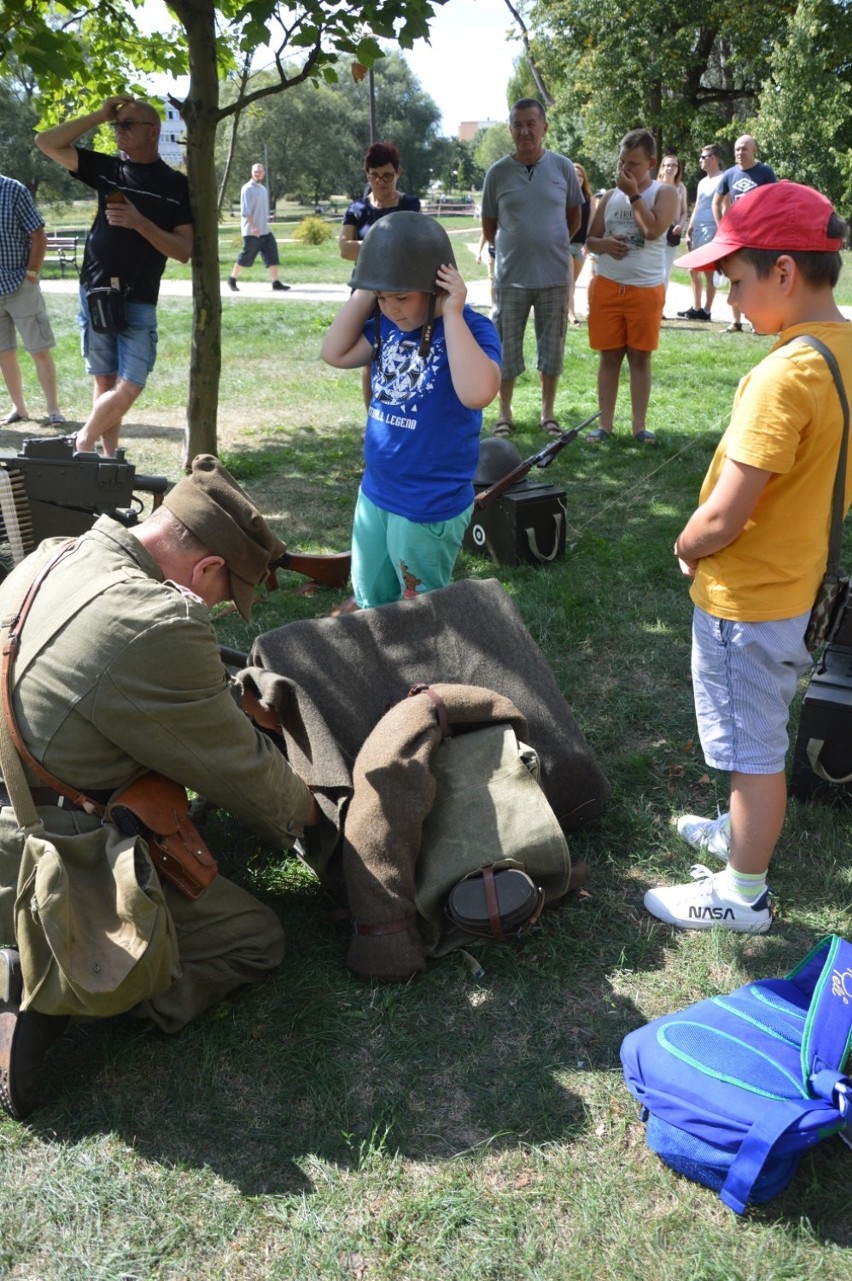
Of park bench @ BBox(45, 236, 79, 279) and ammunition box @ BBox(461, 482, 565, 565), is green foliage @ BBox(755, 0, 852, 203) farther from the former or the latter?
ammunition box @ BBox(461, 482, 565, 565)

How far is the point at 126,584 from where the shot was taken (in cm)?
251

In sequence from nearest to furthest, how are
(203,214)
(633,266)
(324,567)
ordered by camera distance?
(324,567) → (203,214) → (633,266)

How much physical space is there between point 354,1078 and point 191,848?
707 mm

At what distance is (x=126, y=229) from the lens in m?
6.47

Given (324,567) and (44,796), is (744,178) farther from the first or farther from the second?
(44,796)

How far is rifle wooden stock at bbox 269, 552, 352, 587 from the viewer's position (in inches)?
183

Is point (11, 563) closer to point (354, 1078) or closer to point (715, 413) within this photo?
point (354, 1078)

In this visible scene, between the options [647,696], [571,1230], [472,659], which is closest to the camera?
[571,1230]

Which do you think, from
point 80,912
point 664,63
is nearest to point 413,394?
point 80,912

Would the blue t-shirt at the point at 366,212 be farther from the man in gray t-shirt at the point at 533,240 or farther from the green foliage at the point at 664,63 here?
the green foliage at the point at 664,63

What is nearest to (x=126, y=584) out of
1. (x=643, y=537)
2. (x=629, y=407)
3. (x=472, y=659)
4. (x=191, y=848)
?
(x=191, y=848)

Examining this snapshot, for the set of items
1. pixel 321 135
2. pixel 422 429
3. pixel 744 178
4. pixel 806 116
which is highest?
pixel 321 135

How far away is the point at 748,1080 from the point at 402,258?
2647 millimetres

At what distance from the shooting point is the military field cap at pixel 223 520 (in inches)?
108
